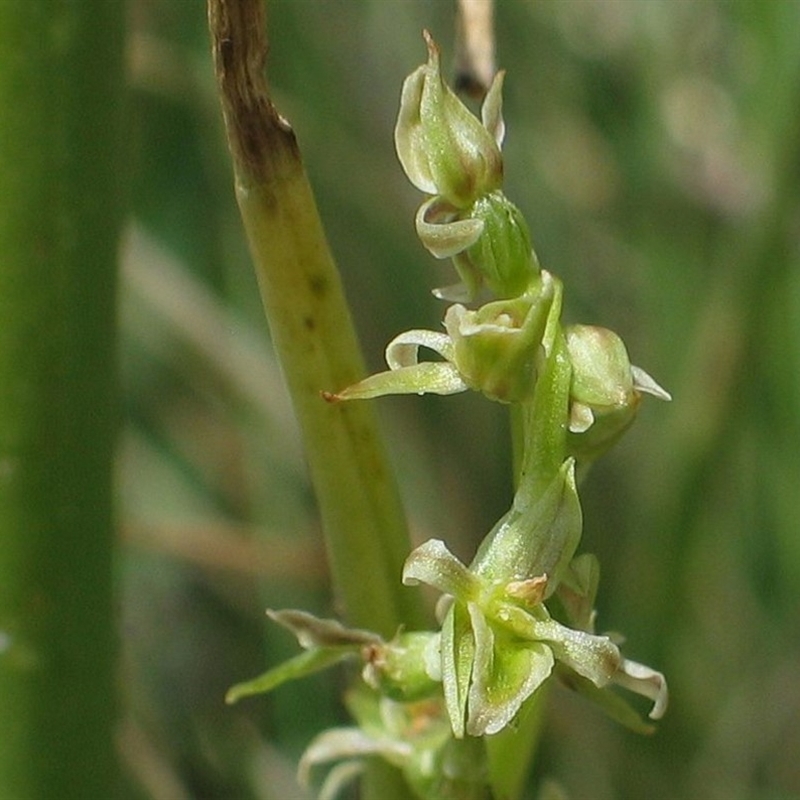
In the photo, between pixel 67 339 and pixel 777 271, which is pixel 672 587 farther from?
pixel 67 339

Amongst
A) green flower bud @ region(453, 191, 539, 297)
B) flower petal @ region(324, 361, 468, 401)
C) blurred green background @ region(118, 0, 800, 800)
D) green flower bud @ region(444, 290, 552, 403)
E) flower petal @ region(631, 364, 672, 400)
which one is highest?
green flower bud @ region(453, 191, 539, 297)

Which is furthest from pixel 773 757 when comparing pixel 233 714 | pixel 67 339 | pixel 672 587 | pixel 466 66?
pixel 67 339

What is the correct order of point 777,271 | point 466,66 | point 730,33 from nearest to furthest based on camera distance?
point 466,66 → point 777,271 → point 730,33

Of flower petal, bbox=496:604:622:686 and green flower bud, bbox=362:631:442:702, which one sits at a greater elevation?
flower petal, bbox=496:604:622:686

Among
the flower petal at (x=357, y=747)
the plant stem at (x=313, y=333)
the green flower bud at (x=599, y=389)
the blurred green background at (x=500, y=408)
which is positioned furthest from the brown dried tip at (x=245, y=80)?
the blurred green background at (x=500, y=408)

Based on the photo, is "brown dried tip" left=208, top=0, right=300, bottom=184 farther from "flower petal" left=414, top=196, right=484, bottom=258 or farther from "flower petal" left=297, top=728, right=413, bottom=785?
"flower petal" left=297, top=728, right=413, bottom=785

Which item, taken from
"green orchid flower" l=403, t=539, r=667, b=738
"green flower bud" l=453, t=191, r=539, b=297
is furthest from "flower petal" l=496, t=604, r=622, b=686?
"green flower bud" l=453, t=191, r=539, b=297
